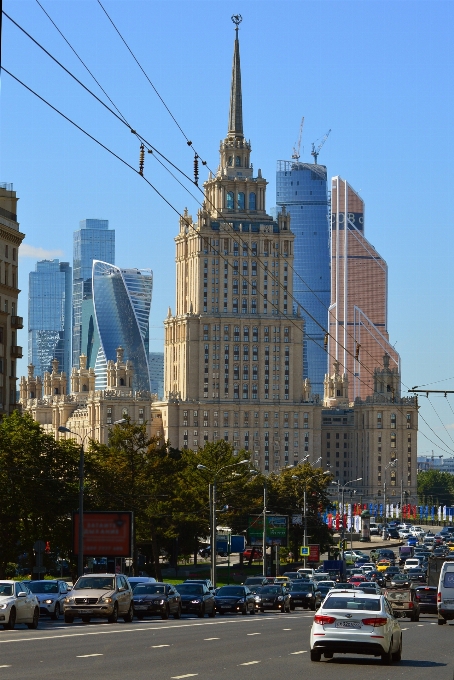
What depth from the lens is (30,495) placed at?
3039 inches

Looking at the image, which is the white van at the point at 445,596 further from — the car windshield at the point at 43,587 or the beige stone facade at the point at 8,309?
the beige stone facade at the point at 8,309

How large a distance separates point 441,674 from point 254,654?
20.0 ft

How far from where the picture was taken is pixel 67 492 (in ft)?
262

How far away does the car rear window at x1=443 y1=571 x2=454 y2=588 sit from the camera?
53500 millimetres

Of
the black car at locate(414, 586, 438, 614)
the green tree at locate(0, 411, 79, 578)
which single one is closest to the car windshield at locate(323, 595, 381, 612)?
the black car at locate(414, 586, 438, 614)

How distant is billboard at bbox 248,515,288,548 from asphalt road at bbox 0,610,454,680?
72.3m

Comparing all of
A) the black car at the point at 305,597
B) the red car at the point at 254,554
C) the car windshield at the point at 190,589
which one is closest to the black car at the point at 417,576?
the black car at the point at 305,597

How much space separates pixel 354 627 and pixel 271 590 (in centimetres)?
4115

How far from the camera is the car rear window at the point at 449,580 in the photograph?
53500mm

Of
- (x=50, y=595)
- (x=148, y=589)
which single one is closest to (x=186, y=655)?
(x=50, y=595)

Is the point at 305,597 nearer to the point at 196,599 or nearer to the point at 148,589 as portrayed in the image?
the point at 196,599

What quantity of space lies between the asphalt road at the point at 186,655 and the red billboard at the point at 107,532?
25.8m

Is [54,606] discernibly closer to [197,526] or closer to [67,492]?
[67,492]

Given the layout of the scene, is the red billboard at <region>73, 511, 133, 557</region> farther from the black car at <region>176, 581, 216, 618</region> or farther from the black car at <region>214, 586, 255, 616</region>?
the black car at <region>176, 581, 216, 618</region>
